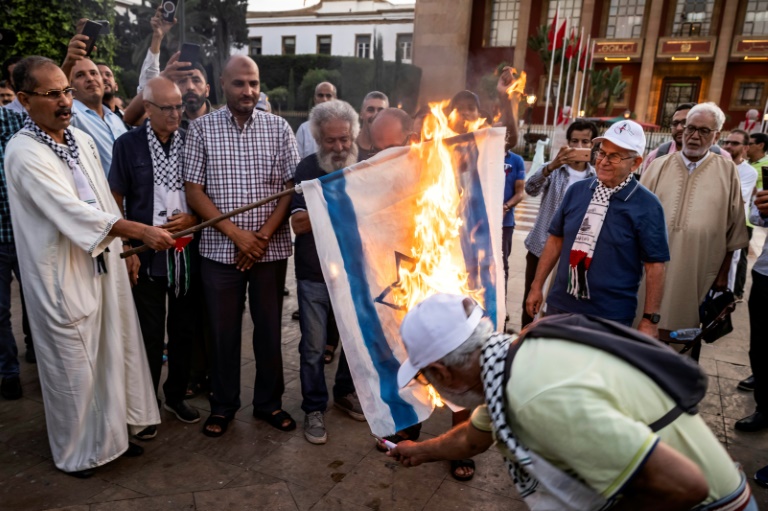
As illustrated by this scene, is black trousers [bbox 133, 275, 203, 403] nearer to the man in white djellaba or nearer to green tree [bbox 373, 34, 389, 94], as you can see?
the man in white djellaba

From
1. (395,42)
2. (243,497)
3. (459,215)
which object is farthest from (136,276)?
(395,42)

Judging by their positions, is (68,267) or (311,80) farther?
(311,80)

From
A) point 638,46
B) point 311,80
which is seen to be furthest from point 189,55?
point 638,46

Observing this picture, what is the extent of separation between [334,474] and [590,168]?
11.5 feet

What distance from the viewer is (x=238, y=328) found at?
12.3 feet

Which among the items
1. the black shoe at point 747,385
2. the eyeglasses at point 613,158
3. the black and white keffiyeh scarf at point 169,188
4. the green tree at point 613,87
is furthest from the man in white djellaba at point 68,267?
the green tree at point 613,87

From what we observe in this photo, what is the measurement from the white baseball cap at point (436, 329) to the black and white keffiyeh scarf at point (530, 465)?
0.10 metres

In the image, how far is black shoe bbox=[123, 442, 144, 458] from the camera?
11.0 feet

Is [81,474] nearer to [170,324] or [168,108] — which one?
[170,324]

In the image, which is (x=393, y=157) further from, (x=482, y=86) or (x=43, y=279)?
(x=482, y=86)

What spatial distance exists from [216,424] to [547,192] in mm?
3422

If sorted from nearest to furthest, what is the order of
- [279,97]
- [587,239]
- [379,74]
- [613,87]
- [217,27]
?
1. [587,239]
2. [613,87]
3. [379,74]
4. [279,97]
5. [217,27]

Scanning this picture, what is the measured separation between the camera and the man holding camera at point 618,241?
124 inches

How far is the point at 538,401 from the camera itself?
59.0 inches
